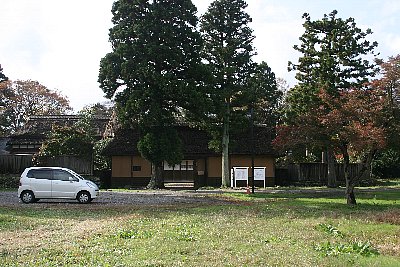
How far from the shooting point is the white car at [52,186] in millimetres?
22688

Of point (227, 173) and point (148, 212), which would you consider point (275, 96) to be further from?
point (148, 212)

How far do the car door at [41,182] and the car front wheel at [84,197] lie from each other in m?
1.35

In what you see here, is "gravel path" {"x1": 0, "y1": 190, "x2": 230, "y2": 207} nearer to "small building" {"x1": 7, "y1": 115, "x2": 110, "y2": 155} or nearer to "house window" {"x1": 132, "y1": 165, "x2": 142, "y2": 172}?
"house window" {"x1": 132, "y1": 165, "x2": 142, "y2": 172}

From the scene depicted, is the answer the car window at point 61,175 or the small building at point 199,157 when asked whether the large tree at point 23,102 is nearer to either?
the small building at point 199,157

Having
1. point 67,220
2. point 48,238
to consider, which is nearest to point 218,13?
point 67,220

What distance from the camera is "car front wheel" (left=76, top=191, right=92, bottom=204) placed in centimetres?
2302

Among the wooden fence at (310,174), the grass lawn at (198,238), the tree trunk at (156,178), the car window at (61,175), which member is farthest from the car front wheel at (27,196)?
the wooden fence at (310,174)

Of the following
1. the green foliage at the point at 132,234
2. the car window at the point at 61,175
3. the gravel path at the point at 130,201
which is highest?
the car window at the point at 61,175

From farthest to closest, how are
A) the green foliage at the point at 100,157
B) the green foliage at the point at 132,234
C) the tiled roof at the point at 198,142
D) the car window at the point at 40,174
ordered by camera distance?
the green foliage at the point at 100,157 → the tiled roof at the point at 198,142 → the car window at the point at 40,174 → the green foliage at the point at 132,234

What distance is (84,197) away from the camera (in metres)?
23.0

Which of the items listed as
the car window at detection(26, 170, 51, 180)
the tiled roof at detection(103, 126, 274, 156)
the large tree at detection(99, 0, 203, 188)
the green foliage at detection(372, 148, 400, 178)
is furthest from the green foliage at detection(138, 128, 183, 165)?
the green foliage at detection(372, 148, 400, 178)

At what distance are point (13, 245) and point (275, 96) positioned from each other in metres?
44.5

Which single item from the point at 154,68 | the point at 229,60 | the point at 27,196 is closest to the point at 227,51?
the point at 229,60

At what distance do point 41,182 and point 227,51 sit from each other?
1776 centimetres
